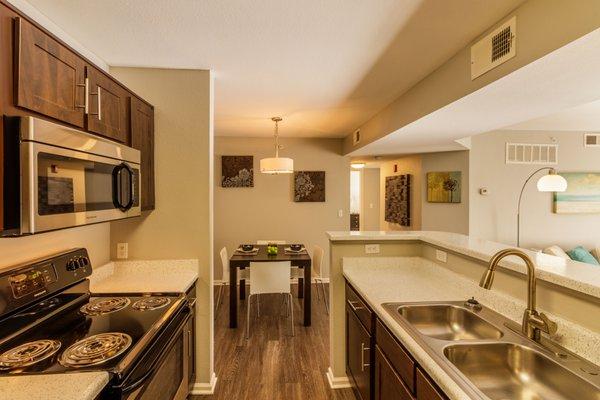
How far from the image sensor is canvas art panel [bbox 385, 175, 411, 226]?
5.47 meters

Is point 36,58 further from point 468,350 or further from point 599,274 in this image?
point 599,274

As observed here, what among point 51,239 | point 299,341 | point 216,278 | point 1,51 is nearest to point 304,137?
point 216,278

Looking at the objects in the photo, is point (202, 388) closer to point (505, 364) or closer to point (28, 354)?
point (28, 354)

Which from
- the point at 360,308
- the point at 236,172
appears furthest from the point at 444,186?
the point at 360,308

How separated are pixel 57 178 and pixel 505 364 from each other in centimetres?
201

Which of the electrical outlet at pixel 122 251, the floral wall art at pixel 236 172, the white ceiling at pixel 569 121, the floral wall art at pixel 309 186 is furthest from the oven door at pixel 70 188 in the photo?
the white ceiling at pixel 569 121

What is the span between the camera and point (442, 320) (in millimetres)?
1729

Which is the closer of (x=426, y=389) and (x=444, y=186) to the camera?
(x=426, y=389)

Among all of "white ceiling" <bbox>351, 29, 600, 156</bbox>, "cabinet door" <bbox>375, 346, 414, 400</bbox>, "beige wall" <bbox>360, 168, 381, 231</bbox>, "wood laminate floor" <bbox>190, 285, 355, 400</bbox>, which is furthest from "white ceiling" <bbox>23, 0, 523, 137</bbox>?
"beige wall" <bbox>360, 168, 381, 231</bbox>

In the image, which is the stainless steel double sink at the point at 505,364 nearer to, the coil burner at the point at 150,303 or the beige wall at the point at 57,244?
the coil burner at the point at 150,303

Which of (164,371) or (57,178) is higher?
(57,178)

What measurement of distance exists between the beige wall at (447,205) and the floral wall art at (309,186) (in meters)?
1.64

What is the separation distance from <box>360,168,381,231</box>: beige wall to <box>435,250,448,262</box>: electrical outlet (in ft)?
21.9

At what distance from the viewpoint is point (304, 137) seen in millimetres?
5426
